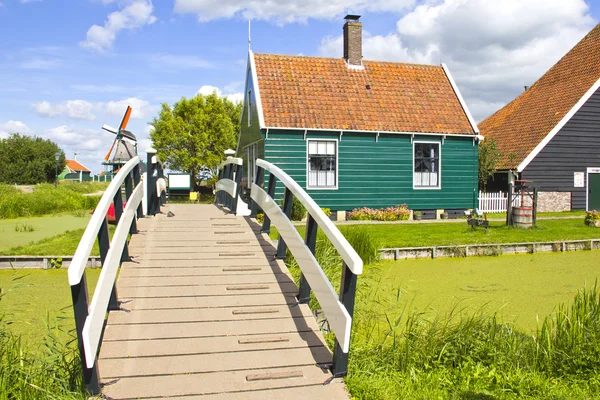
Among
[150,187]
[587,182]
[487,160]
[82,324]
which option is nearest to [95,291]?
[82,324]

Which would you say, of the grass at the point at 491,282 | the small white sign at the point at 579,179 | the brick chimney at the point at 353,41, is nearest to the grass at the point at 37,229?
the grass at the point at 491,282

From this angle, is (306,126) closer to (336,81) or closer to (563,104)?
(336,81)

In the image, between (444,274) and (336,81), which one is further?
(336,81)

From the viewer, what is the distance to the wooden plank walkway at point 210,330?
3.81 meters

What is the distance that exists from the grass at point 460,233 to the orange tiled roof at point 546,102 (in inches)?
223

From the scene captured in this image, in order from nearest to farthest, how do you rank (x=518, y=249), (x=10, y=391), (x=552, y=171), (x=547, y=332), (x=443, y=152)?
(x=10, y=391)
(x=547, y=332)
(x=518, y=249)
(x=443, y=152)
(x=552, y=171)

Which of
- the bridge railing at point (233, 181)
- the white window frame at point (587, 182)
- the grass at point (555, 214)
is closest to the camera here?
the bridge railing at point (233, 181)

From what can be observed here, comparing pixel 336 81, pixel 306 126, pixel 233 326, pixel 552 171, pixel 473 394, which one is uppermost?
pixel 336 81

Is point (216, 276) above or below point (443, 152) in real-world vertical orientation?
below

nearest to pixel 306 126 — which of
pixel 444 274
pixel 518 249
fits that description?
pixel 518 249

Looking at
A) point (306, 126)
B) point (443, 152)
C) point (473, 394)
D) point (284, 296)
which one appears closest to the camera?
point (473, 394)

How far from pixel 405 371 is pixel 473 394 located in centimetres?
58

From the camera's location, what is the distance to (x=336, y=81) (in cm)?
1811

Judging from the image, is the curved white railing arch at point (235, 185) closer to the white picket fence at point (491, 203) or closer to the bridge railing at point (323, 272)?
the bridge railing at point (323, 272)
